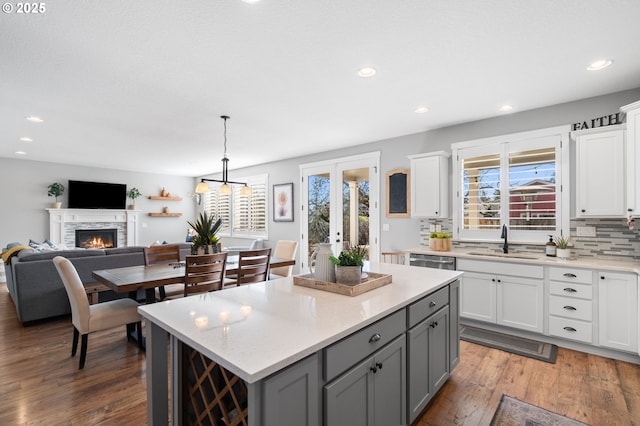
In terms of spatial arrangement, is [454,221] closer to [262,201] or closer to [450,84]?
[450,84]

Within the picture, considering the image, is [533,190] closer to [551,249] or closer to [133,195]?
[551,249]

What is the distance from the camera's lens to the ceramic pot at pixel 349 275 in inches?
74.9

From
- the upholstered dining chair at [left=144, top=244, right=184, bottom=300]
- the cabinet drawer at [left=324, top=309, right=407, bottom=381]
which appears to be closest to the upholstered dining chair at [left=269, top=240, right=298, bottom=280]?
the upholstered dining chair at [left=144, top=244, right=184, bottom=300]

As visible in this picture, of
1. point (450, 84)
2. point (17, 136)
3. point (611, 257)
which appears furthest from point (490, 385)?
point (17, 136)

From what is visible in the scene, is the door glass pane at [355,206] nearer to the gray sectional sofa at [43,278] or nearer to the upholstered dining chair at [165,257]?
the upholstered dining chair at [165,257]

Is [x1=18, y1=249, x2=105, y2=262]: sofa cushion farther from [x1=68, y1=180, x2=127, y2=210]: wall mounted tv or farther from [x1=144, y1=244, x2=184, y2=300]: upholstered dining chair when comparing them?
[x1=68, y1=180, x2=127, y2=210]: wall mounted tv

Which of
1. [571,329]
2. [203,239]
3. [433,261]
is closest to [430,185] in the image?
[433,261]

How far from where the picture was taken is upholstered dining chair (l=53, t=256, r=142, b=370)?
8.52 ft

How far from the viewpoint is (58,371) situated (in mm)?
2637

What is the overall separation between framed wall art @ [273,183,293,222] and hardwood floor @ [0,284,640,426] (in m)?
3.80

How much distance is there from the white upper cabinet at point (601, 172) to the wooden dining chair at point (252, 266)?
3354mm

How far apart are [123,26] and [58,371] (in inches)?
112

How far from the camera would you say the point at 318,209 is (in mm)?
5938

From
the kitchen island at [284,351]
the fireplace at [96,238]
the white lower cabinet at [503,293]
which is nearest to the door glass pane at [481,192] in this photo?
the white lower cabinet at [503,293]
